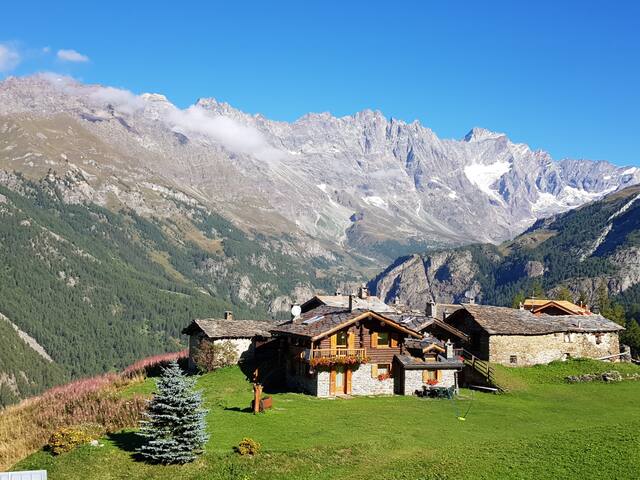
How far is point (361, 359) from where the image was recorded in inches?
2090

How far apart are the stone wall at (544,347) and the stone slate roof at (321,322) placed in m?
14.8

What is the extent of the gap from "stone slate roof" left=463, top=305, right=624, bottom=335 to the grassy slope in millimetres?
17652

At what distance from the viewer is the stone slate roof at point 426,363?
53.8 m

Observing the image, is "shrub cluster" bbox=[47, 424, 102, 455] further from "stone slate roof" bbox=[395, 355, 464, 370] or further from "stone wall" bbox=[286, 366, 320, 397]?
"stone slate roof" bbox=[395, 355, 464, 370]

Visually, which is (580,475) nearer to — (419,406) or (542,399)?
(419,406)

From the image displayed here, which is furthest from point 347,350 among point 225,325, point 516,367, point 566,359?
point 566,359

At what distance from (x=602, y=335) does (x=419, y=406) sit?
37271 mm

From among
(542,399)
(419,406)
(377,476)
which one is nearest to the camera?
(377,476)

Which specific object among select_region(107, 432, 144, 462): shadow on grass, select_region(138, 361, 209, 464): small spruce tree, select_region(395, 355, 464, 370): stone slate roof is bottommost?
select_region(107, 432, 144, 462): shadow on grass

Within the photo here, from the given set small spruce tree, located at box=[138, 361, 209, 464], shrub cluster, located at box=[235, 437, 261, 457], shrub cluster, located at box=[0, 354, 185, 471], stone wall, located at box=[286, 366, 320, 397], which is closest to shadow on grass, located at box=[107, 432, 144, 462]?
small spruce tree, located at box=[138, 361, 209, 464]

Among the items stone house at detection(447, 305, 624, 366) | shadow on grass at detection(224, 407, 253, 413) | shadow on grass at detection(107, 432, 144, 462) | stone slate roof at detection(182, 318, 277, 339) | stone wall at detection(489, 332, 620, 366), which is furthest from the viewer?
stone house at detection(447, 305, 624, 366)

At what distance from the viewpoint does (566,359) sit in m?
70.2

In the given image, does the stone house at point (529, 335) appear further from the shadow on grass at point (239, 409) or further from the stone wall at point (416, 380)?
the shadow on grass at point (239, 409)

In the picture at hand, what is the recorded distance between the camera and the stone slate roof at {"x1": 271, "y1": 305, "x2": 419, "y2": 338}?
5416 cm
